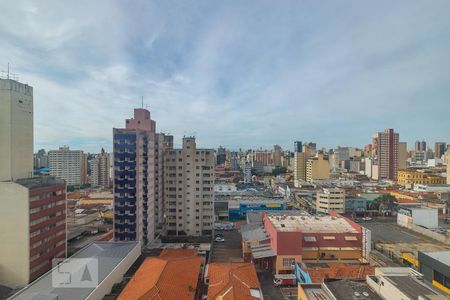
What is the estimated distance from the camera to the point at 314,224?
25.0 meters

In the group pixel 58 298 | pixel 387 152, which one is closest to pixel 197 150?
pixel 58 298

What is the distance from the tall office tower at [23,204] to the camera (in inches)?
687

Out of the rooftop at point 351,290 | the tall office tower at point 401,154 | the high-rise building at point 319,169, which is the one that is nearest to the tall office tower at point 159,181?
the rooftop at point 351,290

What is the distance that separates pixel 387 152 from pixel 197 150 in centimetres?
6972

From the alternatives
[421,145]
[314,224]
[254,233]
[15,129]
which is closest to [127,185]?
[15,129]

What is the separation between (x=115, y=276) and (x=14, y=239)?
6920 millimetres

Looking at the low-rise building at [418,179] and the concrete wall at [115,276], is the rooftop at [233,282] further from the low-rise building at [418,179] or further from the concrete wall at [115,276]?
the low-rise building at [418,179]

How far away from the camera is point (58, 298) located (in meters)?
13.6

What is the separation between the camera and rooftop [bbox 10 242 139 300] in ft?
45.6

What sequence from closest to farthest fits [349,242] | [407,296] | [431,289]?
1. [407,296]
2. [431,289]
3. [349,242]

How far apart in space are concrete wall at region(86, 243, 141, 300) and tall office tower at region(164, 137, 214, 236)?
24.3ft

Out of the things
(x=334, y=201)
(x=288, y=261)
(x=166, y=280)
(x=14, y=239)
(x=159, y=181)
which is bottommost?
(x=288, y=261)

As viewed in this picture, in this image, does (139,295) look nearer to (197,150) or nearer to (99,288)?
(99,288)

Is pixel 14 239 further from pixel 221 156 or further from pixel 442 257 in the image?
pixel 221 156
